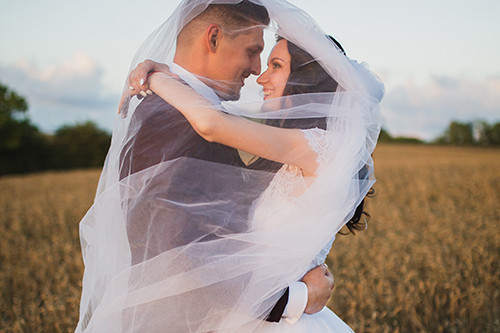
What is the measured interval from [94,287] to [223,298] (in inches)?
28.4

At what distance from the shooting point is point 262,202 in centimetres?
198

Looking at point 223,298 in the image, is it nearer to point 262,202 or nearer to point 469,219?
point 262,202

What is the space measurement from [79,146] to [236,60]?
4366 cm

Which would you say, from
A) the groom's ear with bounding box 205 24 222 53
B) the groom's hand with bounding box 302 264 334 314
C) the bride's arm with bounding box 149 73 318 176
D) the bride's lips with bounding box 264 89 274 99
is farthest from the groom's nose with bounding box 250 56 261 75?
the groom's hand with bounding box 302 264 334 314

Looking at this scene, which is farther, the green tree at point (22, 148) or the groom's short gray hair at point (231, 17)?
the green tree at point (22, 148)

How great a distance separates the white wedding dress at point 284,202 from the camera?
193 centimetres

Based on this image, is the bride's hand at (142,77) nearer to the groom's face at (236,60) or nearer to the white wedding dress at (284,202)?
the groom's face at (236,60)

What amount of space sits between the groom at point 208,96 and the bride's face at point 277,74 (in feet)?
0.23

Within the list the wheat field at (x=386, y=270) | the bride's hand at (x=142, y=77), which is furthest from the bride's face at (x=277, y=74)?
the wheat field at (x=386, y=270)

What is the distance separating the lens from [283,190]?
197 cm

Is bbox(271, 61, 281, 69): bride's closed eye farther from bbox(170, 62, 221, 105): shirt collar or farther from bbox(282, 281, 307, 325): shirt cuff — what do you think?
bbox(282, 281, 307, 325): shirt cuff

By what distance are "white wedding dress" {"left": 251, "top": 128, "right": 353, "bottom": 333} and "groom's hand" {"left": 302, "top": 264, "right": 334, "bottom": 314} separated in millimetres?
69

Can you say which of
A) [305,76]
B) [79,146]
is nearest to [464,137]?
[79,146]

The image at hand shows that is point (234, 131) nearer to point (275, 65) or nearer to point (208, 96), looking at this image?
point (208, 96)
